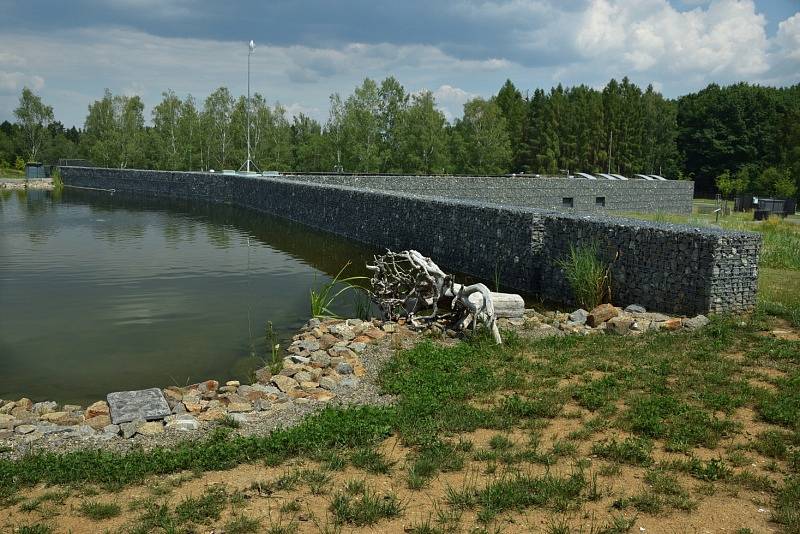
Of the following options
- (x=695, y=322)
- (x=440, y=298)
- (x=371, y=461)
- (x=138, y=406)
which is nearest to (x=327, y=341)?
(x=440, y=298)

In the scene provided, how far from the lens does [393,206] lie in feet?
72.9

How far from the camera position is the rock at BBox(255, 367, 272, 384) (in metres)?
9.35

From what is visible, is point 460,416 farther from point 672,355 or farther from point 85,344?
point 85,344

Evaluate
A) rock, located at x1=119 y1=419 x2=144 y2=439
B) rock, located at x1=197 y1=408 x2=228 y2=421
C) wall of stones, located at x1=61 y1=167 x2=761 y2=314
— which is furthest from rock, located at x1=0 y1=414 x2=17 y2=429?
wall of stones, located at x1=61 y1=167 x2=761 y2=314

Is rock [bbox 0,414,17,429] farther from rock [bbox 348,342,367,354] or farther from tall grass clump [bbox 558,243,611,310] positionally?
tall grass clump [bbox 558,243,611,310]

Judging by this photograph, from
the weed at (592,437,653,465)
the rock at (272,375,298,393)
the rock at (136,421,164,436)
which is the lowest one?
the rock at (136,421,164,436)

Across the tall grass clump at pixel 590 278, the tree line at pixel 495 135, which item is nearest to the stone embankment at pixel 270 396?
the tall grass clump at pixel 590 278

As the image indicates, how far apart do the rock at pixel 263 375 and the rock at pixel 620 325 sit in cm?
512

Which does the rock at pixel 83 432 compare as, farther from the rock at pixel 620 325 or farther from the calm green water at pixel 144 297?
the rock at pixel 620 325

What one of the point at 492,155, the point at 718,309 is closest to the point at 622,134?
the point at 492,155

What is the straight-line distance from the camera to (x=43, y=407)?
27.4 ft

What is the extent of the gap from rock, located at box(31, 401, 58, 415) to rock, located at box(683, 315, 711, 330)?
28.7 ft

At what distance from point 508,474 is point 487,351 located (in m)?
3.94

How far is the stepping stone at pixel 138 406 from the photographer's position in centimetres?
765
